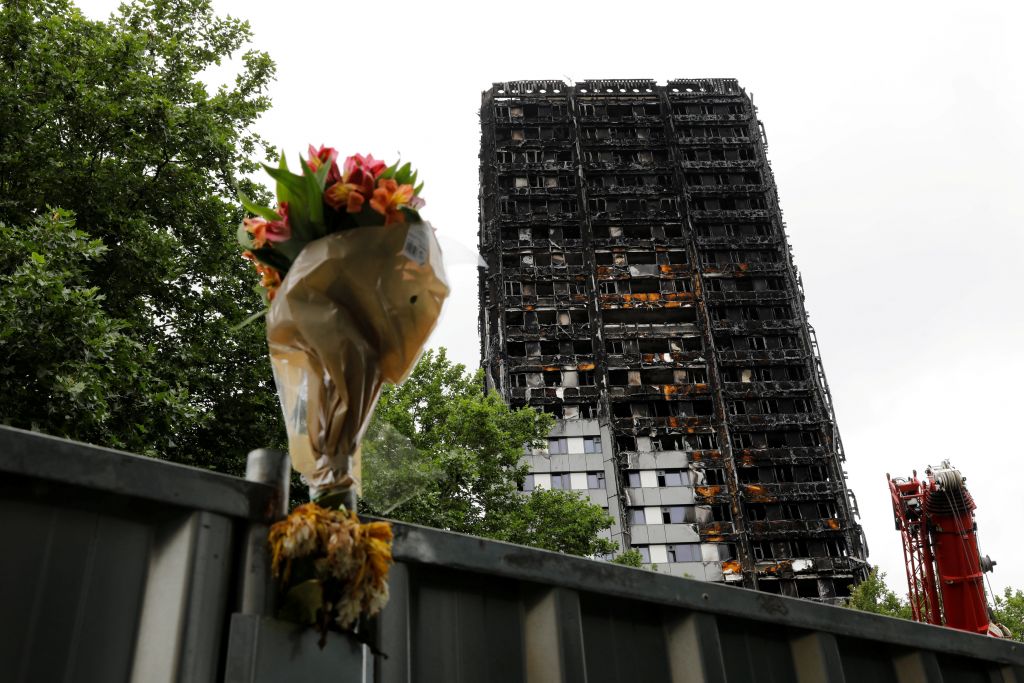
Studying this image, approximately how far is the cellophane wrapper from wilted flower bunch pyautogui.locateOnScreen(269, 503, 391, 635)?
0.72 feet

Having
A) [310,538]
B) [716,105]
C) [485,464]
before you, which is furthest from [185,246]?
[716,105]

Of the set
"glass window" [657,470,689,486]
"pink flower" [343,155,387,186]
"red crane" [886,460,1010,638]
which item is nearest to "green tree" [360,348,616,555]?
"red crane" [886,460,1010,638]

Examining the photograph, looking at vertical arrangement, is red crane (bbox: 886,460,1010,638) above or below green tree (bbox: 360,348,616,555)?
below

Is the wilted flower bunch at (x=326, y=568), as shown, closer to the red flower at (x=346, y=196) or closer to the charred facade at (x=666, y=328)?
the red flower at (x=346, y=196)

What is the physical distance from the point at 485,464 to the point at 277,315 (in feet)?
64.6

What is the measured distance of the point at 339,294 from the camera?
2.91 meters

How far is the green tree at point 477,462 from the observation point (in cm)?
2027

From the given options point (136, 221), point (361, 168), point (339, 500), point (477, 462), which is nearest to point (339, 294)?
point (361, 168)

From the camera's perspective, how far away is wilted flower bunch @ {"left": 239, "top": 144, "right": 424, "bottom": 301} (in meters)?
2.93

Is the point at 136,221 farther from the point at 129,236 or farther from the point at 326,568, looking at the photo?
the point at 326,568

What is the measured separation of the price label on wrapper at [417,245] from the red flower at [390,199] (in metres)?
0.06

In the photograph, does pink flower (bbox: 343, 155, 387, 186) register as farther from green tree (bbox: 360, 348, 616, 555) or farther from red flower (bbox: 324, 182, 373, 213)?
green tree (bbox: 360, 348, 616, 555)

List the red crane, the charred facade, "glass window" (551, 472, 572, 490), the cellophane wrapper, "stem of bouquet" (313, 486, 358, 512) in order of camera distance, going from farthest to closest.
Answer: the charred facade, "glass window" (551, 472, 572, 490), the red crane, the cellophane wrapper, "stem of bouquet" (313, 486, 358, 512)

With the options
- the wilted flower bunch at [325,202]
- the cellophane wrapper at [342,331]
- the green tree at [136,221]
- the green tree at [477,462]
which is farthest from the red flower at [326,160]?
the green tree at [477,462]
